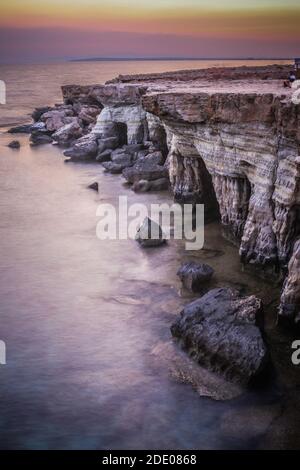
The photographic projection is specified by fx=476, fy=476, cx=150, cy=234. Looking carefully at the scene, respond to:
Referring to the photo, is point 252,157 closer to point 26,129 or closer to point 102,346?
point 102,346

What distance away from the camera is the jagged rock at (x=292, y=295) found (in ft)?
33.7

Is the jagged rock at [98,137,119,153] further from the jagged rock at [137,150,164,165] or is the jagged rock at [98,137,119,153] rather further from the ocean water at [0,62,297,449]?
the ocean water at [0,62,297,449]

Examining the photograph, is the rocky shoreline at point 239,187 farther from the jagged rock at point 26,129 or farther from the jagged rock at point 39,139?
the jagged rock at point 26,129

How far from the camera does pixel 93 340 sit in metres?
11.1

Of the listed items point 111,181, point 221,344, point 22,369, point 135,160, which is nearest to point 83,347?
point 22,369

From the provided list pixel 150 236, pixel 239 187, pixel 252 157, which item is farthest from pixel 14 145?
pixel 252 157

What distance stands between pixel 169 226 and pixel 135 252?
2.76 meters

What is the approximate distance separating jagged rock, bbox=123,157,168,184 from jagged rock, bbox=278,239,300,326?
46.3ft

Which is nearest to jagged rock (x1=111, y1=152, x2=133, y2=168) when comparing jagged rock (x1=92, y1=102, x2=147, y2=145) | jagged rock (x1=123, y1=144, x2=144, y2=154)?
jagged rock (x1=123, y1=144, x2=144, y2=154)

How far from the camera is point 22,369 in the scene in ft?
33.2

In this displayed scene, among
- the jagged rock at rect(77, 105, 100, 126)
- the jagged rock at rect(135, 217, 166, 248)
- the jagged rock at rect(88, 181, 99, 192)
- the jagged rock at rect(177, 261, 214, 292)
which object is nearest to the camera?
the jagged rock at rect(177, 261, 214, 292)

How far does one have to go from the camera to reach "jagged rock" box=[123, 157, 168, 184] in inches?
944

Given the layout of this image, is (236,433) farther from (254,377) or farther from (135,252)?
(135,252)

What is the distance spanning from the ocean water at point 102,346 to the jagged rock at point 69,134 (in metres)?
18.0
